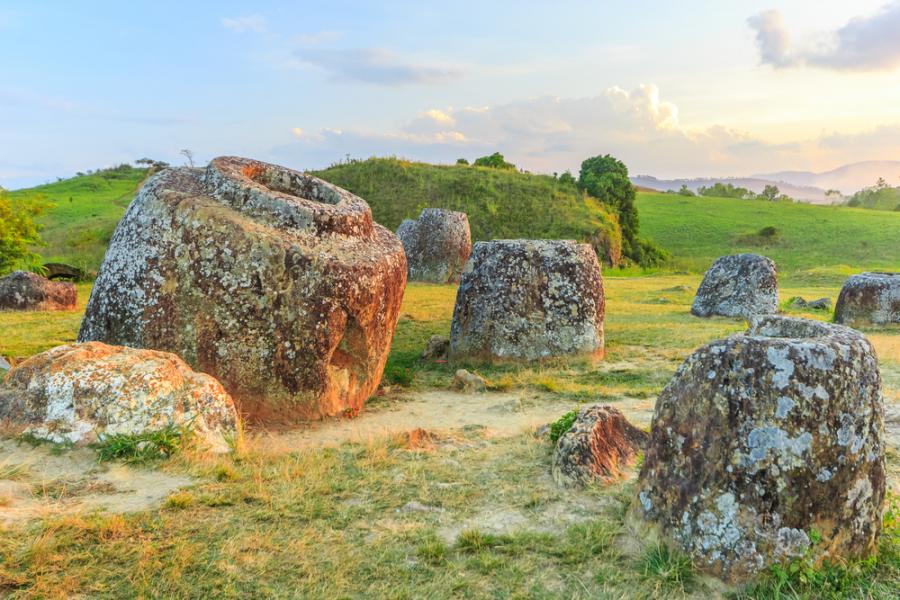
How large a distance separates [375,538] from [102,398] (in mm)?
2964

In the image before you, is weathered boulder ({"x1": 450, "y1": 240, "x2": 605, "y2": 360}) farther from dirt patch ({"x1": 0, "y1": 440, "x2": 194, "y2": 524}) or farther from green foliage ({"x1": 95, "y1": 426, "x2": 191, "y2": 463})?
dirt patch ({"x1": 0, "y1": 440, "x2": 194, "y2": 524})

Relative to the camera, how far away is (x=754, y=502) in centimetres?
387

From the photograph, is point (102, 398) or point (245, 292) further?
point (245, 292)

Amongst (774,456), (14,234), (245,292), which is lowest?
(774,456)

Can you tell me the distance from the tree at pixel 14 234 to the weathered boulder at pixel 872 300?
2350 centimetres

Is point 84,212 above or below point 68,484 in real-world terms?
above

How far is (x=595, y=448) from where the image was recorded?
18.7 feet

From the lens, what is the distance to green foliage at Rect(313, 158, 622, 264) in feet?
123

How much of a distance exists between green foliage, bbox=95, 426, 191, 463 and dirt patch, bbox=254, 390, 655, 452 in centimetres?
98

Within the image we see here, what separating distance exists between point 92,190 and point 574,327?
2130 inches

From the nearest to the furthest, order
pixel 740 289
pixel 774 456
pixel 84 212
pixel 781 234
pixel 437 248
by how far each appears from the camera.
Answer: pixel 774 456
pixel 740 289
pixel 437 248
pixel 84 212
pixel 781 234

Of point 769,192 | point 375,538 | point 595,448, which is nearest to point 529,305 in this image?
point 595,448

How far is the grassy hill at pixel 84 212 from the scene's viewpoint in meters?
31.6

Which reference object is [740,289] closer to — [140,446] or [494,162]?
[140,446]
